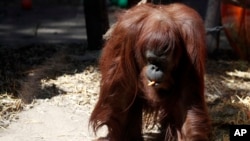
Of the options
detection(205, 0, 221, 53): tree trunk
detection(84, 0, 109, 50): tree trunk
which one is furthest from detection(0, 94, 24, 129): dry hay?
detection(205, 0, 221, 53): tree trunk

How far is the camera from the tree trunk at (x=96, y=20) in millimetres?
4363

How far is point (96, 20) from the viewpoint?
173 inches

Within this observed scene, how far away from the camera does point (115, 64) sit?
7.97 ft

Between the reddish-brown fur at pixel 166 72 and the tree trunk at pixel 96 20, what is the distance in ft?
6.20

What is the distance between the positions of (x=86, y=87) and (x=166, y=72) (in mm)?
1290

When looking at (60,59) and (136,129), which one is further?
(60,59)

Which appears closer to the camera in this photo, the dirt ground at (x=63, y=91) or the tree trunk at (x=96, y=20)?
the dirt ground at (x=63, y=91)

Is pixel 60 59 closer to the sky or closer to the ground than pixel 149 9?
closer to the ground

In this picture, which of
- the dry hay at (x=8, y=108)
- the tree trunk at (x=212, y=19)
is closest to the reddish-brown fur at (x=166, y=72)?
the dry hay at (x=8, y=108)


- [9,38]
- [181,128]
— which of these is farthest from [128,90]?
[9,38]

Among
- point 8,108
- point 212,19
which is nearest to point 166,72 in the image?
point 8,108

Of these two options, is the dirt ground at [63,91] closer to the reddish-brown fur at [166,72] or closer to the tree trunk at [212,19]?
the tree trunk at [212,19]

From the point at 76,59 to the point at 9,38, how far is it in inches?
44.5

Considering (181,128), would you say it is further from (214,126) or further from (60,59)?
(60,59)
